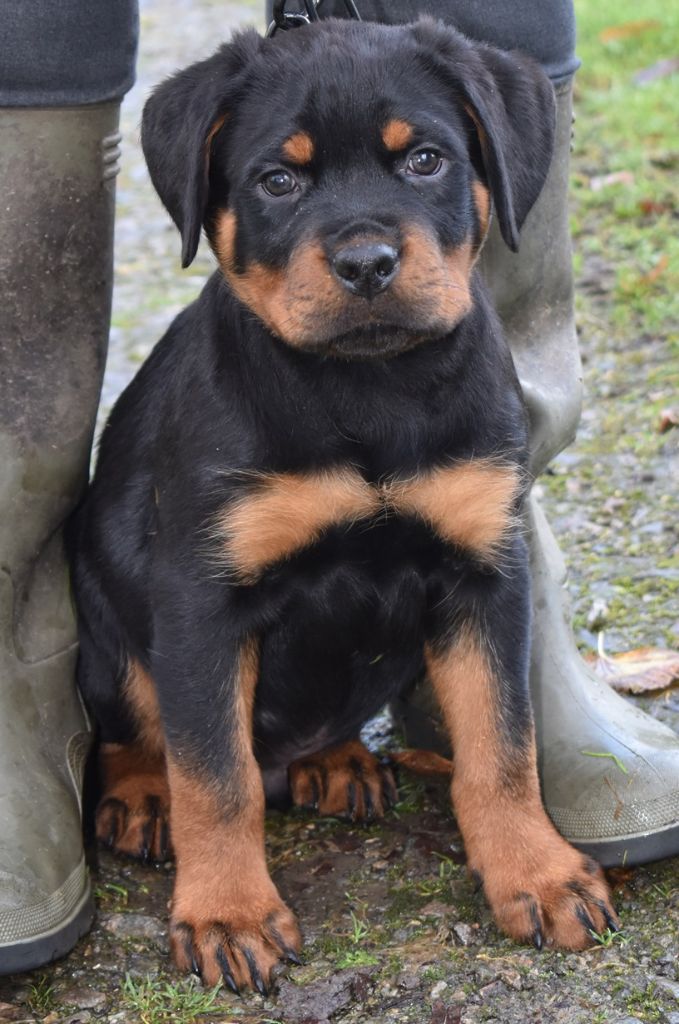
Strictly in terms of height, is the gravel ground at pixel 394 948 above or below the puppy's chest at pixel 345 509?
below

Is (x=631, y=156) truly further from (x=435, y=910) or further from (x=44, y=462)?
(x=435, y=910)

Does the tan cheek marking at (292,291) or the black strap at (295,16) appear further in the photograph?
the black strap at (295,16)

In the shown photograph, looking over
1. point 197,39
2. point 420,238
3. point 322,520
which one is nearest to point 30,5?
point 420,238

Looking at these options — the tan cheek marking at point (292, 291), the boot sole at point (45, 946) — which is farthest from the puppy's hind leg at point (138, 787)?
the tan cheek marking at point (292, 291)

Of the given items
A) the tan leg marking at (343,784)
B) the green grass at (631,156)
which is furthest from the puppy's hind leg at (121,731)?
the green grass at (631,156)

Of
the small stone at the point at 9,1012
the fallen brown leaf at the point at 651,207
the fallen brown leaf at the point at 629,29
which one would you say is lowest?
the fallen brown leaf at the point at 629,29

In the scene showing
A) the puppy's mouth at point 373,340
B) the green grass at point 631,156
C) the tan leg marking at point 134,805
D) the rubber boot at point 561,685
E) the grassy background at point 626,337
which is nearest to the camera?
the puppy's mouth at point 373,340

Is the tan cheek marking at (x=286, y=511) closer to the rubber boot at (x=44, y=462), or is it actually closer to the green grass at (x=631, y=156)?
the rubber boot at (x=44, y=462)

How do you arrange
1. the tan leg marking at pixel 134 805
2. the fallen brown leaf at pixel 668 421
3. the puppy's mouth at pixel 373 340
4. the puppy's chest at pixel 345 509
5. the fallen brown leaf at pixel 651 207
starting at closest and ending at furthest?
the puppy's mouth at pixel 373 340 < the puppy's chest at pixel 345 509 < the tan leg marking at pixel 134 805 < the fallen brown leaf at pixel 668 421 < the fallen brown leaf at pixel 651 207

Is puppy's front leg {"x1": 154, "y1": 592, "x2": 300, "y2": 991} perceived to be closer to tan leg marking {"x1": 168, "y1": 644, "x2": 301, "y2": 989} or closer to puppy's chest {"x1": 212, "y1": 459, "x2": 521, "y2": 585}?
tan leg marking {"x1": 168, "y1": 644, "x2": 301, "y2": 989}
